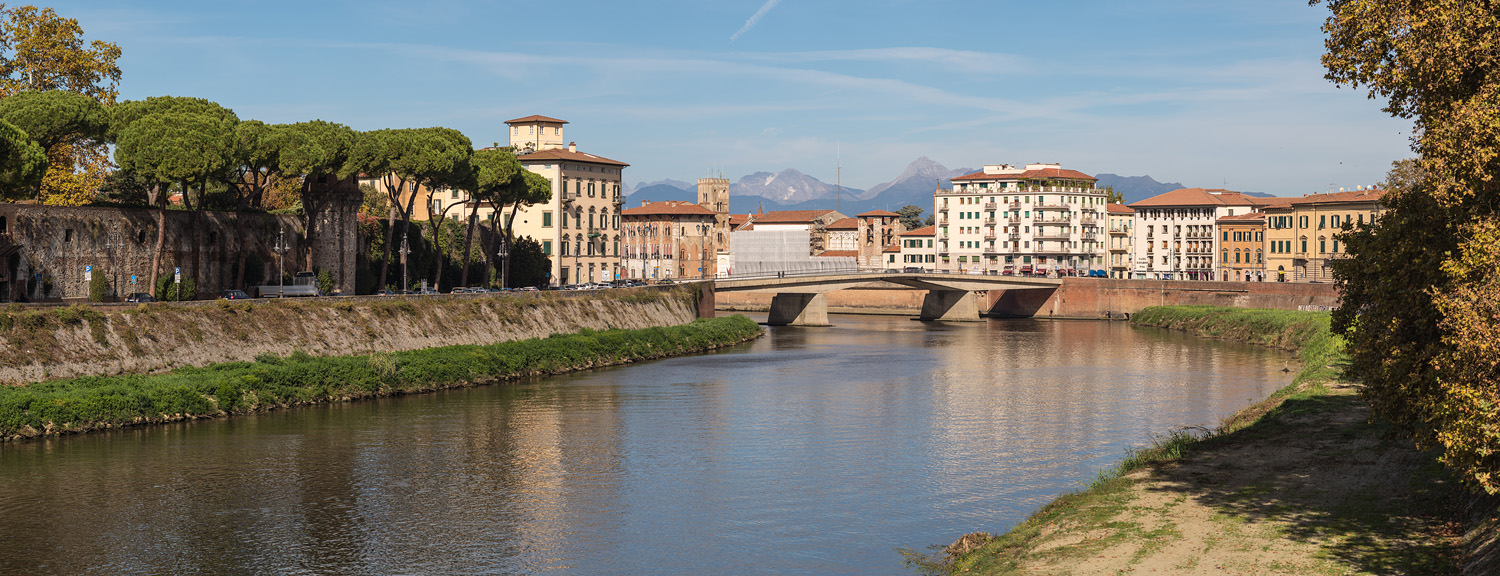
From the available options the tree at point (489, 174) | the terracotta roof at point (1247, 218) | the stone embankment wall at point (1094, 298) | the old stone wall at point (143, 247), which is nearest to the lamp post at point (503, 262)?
the tree at point (489, 174)

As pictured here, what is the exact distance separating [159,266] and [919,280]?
79.3 meters

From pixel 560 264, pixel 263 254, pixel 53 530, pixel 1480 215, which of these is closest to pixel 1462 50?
pixel 1480 215

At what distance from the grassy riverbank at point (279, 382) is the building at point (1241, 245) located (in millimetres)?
107127

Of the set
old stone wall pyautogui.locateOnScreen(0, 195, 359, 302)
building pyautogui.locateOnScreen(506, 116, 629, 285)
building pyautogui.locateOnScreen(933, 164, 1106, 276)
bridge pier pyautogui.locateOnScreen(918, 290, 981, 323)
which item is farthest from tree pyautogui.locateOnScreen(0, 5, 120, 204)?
building pyautogui.locateOnScreen(933, 164, 1106, 276)

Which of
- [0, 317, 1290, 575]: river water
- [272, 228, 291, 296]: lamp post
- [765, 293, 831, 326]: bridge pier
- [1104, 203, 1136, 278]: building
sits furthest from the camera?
[1104, 203, 1136, 278]: building

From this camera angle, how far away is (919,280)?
12825cm

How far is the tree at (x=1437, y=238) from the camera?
18.2 meters

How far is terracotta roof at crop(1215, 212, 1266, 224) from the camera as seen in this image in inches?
6335

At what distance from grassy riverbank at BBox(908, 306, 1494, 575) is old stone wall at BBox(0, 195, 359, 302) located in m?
50.4

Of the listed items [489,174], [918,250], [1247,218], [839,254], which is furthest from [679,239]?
[489,174]

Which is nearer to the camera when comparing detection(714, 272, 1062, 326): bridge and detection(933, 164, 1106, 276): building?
detection(714, 272, 1062, 326): bridge

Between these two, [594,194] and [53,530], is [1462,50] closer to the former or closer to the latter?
[53,530]

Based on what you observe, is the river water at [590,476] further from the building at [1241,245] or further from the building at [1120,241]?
the building at [1120,241]

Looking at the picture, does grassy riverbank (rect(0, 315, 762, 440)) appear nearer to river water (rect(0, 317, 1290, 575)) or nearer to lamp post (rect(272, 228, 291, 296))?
river water (rect(0, 317, 1290, 575))
